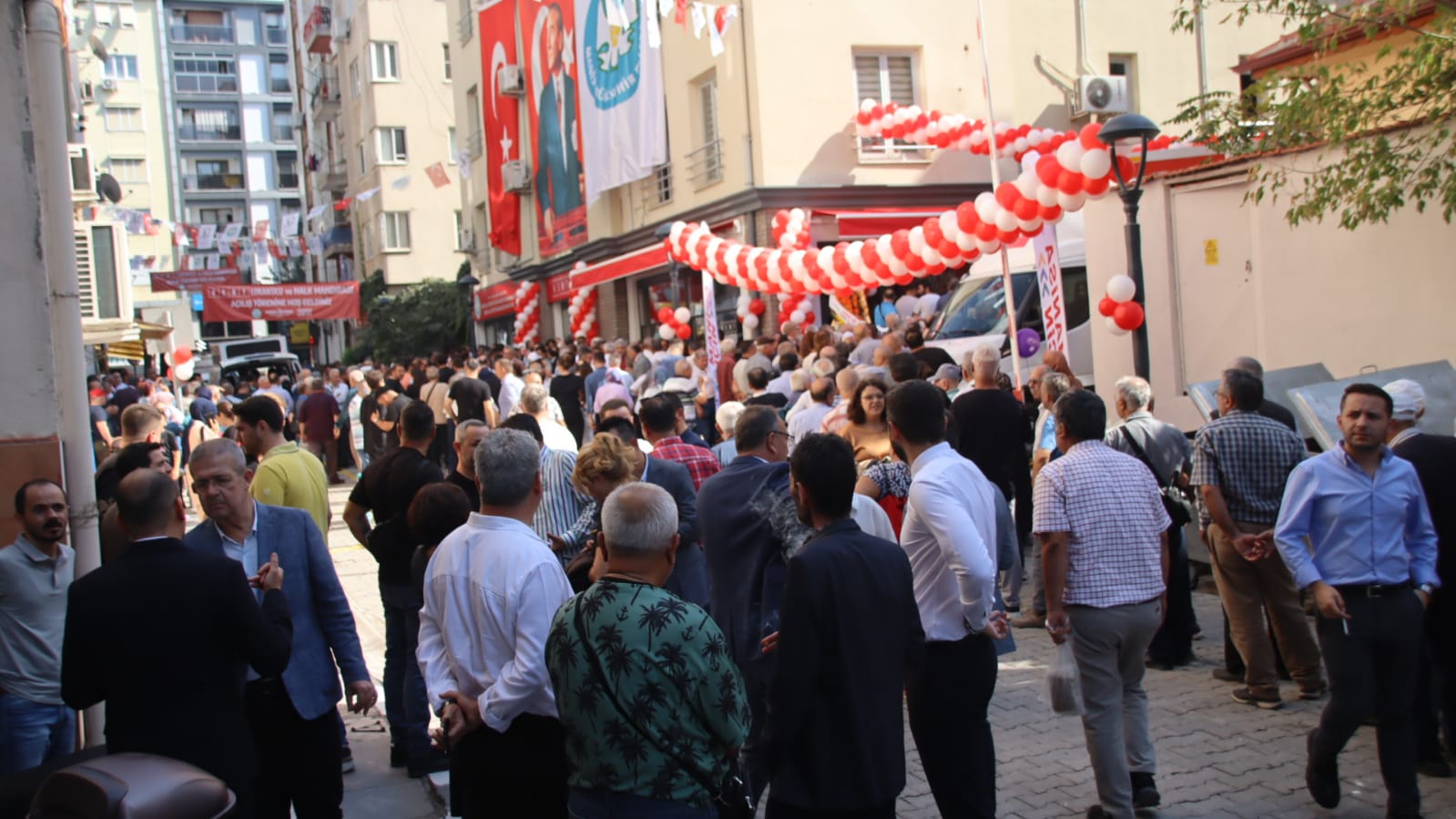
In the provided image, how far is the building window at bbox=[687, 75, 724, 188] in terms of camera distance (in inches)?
853

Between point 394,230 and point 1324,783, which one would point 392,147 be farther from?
point 1324,783

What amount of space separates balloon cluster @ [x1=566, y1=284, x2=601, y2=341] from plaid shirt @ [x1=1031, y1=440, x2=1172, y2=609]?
2200 centimetres

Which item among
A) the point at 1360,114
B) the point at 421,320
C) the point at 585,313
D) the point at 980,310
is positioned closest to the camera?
the point at 1360,114

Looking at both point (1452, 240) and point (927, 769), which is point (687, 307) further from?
point (927, 769)

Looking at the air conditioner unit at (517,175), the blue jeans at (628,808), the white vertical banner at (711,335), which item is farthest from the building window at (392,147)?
the blue jeans at (628,808)

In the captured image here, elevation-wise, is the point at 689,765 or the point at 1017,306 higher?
the point at 1017,306

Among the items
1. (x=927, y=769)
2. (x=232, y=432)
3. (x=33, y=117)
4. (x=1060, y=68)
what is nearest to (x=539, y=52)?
(x=1060, y=68)

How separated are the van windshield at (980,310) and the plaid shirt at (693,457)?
8430mm

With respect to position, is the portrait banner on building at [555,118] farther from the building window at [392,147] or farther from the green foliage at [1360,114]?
the green foliage at [1360,114]

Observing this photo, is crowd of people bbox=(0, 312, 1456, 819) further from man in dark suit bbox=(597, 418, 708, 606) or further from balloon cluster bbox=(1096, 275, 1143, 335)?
balloon cluster bbox=(1096, 275, 1143, 335)

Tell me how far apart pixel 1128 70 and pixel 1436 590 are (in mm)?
19277

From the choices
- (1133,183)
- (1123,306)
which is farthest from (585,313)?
(1133,183)

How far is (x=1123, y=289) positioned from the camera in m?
10.3

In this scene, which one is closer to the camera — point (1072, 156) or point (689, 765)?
point (689, 765)
